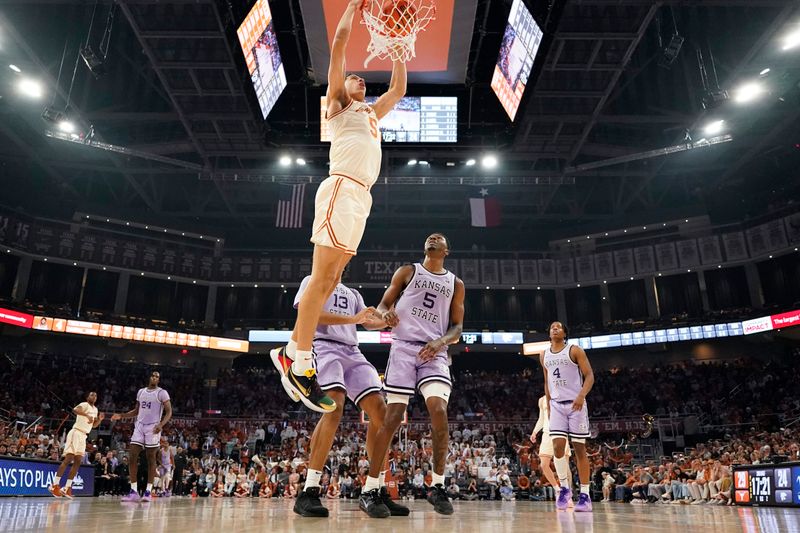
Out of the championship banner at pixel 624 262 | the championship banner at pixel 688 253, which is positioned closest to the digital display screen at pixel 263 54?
the championship banner at pixel 624 262

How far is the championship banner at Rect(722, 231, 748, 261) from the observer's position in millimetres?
29781

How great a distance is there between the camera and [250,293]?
34.5 metres

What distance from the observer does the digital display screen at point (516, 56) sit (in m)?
16.8

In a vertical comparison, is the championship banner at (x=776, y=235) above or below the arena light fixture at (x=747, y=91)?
below

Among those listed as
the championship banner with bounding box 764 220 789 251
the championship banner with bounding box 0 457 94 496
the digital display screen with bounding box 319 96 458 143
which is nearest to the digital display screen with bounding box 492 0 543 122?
the digital display screen with bounding box 319 96 458 143

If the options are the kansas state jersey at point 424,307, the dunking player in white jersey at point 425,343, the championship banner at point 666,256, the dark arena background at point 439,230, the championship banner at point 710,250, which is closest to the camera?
the dunking player in white jersey at point 425,343

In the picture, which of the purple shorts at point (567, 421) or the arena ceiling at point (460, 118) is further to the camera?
the arena ceiling at point (460, 118)

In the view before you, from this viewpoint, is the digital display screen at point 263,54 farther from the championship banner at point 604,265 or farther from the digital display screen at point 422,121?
the championship banner at point 604,265

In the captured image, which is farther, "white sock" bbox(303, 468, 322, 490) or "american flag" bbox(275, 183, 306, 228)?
"american flag" bbox(275, 183, 306, 228)

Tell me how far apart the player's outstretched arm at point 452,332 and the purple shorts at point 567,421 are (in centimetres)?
299

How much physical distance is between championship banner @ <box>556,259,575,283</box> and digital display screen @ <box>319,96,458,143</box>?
50.6 ft

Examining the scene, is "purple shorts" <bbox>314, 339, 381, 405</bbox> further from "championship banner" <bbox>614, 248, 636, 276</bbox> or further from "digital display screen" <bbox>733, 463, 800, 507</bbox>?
"championship banner" <bbox>614, 248, 636, 276</bbox>

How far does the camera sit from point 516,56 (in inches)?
714

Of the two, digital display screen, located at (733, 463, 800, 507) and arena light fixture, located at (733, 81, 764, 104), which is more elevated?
arena light fixture, located at (733, 81, 764, 104)
